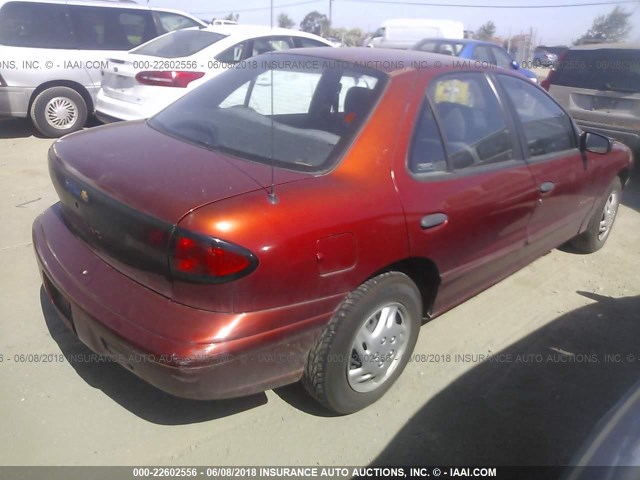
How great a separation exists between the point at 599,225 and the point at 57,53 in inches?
270

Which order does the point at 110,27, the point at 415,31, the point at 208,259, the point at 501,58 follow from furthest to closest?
the point at 415,31 < the point at 501,58 < the point at 110,27 < the point at 208,259

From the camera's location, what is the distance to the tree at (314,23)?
4012cm

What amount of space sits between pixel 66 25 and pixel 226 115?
237 inches

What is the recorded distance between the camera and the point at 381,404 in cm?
272

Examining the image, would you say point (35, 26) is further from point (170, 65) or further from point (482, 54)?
point (482, 54)

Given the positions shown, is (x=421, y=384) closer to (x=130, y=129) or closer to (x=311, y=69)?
(x=311, y=69)

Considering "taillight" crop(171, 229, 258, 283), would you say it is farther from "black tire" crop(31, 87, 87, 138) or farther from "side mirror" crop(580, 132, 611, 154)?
"black tire" crop(31, 87, 87, 138)

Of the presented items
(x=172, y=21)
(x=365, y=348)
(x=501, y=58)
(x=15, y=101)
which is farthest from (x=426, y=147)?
(x=501, y=58)

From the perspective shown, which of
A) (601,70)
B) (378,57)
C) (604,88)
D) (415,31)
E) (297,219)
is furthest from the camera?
(415,31)

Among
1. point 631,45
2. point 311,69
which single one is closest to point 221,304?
point 311,69

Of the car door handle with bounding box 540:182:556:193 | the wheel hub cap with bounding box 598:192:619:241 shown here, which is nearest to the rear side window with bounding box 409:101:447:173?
the car door handle with bounding box 540:182:556:193

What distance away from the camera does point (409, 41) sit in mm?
15641

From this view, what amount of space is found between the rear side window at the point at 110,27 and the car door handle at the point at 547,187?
672 centimetres

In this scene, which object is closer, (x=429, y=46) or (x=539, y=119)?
(x=539, y=119)
